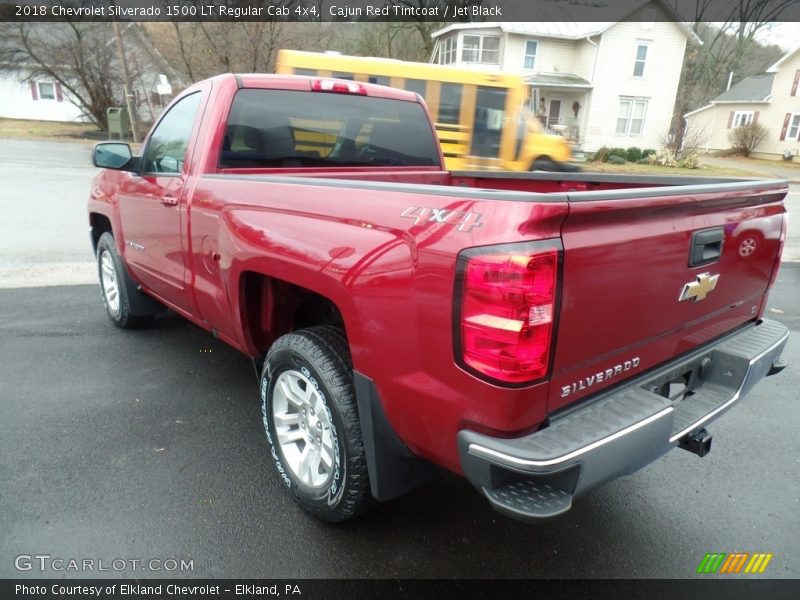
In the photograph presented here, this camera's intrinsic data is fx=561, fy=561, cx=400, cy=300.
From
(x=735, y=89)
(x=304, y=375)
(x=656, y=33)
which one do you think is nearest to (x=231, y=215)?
(x=304, y=375)

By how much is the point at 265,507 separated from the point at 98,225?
11.8 feet

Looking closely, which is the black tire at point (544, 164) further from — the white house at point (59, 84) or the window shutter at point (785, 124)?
the window shutter at point (785, 124)

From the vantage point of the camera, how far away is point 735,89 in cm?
4094

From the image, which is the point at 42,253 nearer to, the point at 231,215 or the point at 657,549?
the point at 231,215

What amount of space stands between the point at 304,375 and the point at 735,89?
48.4m

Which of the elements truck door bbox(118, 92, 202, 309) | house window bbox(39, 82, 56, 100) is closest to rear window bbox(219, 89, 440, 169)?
truck door bbox(118, 92, 202, 309)

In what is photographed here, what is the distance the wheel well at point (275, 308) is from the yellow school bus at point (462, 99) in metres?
9.73

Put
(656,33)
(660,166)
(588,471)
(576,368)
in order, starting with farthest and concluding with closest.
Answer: (656,33), (660,166), (576,368), (588,471)

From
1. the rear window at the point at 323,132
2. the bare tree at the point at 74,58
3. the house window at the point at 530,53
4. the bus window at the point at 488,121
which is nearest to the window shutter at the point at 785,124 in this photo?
the house window at the point at 530,53

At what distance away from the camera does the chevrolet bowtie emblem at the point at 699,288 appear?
7.18 ft

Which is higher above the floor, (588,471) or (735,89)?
(735,89)

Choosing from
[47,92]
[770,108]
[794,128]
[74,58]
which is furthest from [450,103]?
[47,92]

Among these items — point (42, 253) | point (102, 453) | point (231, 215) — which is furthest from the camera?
point (42, 253)

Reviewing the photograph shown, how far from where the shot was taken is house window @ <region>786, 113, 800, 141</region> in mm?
34281
